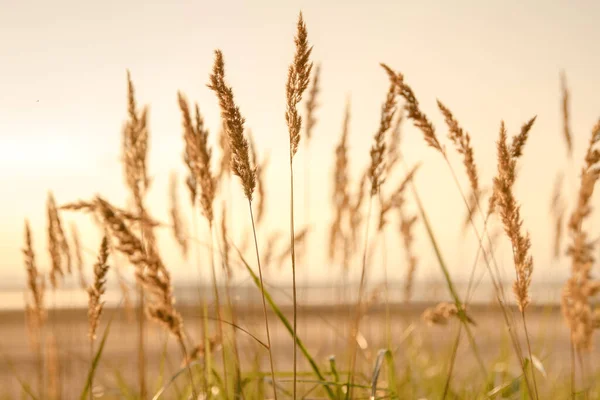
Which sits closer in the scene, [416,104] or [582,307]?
[582,307]

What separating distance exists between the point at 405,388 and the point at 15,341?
8.20 metres

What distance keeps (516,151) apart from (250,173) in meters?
0.71

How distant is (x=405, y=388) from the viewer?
9.81 feet

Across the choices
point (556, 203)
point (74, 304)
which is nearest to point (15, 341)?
point (74, 304)

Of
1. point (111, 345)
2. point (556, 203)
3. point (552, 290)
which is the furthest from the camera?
point (111, 345)

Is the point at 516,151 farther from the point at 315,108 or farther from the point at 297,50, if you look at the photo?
the point at 315,108

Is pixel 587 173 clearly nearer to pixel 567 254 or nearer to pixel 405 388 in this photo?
pixel 567 254

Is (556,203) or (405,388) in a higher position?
(556,203)

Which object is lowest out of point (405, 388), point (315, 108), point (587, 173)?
point (405, 388)

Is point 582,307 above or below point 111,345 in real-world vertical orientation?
above

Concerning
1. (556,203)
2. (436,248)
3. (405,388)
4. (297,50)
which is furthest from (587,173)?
(556,203)

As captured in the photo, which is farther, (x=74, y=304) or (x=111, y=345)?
(x=111, y=345)

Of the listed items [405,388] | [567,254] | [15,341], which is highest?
[567,254]

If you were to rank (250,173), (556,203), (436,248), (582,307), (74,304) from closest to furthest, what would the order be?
(250,173) < (582,307) < (436,248) < (74,304) < (556,203)
